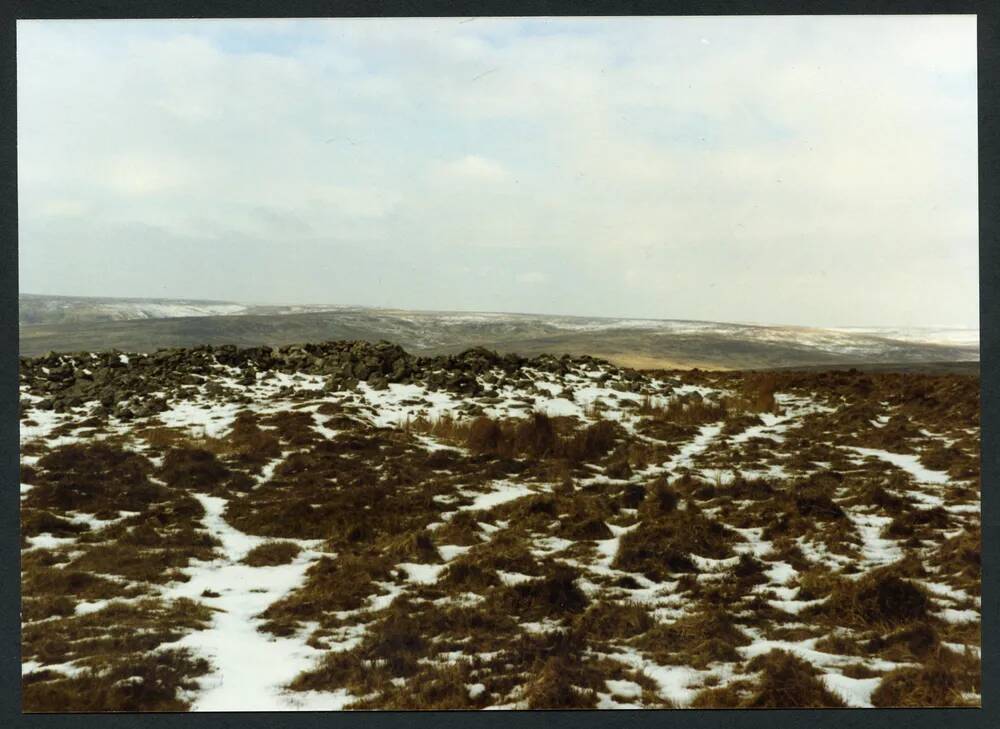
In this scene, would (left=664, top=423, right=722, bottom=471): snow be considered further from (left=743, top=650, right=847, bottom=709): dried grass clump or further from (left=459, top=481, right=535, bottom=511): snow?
(left=743, top=650, right=847, bottom=709): dried grass clump

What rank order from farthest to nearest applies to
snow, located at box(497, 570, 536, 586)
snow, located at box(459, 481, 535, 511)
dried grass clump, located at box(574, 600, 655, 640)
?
snow, located at box(459, 481, 535, 511)
snow, located at box(497, 570, 536, 586)
dried grass clump, located at box(574, 600, 655, 640)

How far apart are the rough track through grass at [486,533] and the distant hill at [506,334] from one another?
11cm

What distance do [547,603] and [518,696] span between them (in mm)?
434

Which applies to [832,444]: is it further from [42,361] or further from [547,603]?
[42,361]

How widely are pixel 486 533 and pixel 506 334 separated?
107 centimetres

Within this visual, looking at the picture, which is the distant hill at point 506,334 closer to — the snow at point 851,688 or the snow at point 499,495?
the snow at point 499,495

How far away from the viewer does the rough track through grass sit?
3.29 meters

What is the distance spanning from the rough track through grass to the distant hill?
0.35ft

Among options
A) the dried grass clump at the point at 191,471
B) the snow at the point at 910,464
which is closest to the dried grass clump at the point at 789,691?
the snow at the point at 910,464

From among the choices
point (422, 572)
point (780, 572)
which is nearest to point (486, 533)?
point (422, 572)

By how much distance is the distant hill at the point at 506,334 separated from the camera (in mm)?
3871

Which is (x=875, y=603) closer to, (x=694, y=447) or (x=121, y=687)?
(x=694, y=447)

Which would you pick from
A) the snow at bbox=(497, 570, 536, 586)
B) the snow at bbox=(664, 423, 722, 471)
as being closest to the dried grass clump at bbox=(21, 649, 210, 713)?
the snow at bbox=(497, 570, 536, 586)

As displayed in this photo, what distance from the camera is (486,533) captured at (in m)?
3.70
